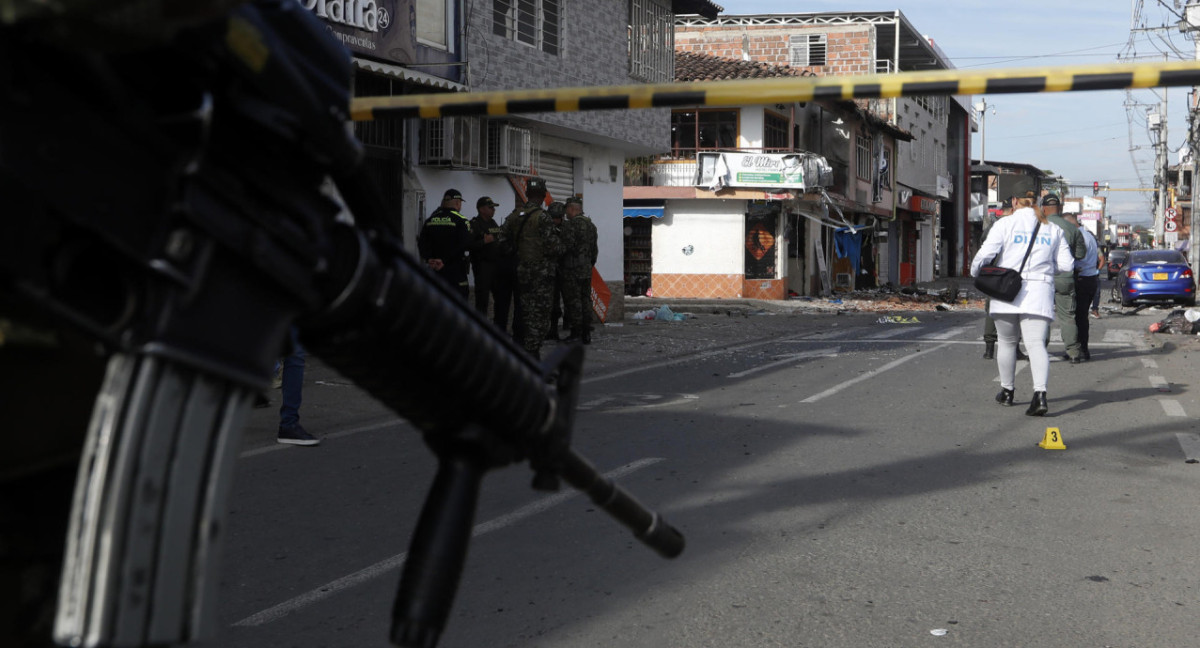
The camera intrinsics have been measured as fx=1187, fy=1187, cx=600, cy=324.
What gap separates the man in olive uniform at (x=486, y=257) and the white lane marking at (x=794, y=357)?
10.4ft

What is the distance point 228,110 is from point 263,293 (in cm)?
23

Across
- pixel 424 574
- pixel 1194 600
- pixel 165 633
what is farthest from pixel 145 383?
pixel 1194 600

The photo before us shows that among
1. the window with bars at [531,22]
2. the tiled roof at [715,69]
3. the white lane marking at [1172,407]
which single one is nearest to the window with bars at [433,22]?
the window with bars at [531,22]

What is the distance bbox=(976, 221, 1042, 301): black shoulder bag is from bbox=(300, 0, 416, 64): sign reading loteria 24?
7.57 m

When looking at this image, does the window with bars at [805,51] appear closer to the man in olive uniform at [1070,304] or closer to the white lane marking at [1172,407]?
the man in olive uniform at [1070,304]

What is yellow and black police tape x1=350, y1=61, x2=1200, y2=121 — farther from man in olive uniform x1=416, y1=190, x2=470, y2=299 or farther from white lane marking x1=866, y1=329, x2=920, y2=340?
white lane marking x1=866, y1=329, x2=920, y2=340

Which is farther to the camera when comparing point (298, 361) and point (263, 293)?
point (298, 361)

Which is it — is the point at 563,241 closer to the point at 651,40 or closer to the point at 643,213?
the point at 651,40

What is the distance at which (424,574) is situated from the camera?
1.87 m

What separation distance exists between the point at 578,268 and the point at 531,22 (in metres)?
4.70

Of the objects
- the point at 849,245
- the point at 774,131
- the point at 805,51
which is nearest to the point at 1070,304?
the point at 774,131

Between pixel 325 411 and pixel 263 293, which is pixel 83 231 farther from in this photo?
pixel 325 411

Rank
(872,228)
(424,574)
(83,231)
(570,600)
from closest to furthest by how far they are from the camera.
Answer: (83,231), (424,574), (570,600), (872,228)

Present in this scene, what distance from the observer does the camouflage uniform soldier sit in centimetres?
1356
